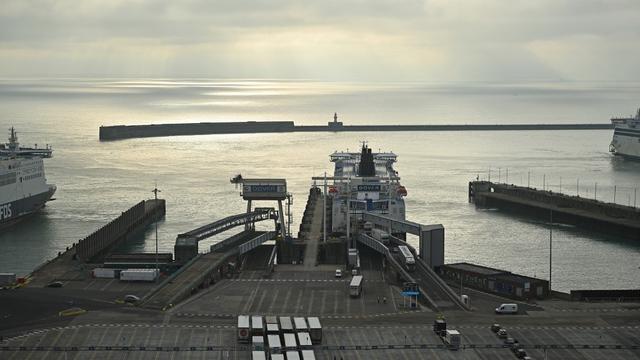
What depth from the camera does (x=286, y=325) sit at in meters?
40.3

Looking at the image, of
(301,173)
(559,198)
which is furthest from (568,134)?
(559,198)

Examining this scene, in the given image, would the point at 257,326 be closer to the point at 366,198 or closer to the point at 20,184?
the point at 366,198

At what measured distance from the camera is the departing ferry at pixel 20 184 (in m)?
81.2

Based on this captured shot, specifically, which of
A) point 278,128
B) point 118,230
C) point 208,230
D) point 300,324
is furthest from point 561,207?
point 278,128

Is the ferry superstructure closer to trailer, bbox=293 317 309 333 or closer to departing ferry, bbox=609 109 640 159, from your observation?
trailer, bbox=293 317 309 333

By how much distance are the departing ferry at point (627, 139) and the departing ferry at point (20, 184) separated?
268 ft

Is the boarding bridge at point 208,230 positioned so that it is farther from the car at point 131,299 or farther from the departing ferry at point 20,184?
the departing ferry at point 20,184

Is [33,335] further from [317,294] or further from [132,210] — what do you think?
[132,210]

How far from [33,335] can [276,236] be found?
25.5 metres

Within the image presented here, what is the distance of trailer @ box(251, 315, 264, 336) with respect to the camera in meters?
39.2

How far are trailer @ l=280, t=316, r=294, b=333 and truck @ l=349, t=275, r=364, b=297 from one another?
6.28 metres

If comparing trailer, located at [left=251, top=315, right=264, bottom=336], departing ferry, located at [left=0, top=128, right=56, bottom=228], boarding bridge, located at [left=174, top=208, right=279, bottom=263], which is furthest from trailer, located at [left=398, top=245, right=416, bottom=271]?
departing ferry, located at [left=0, top=128, right=56, bottom=228]

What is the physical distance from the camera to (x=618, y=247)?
7206 centimetres

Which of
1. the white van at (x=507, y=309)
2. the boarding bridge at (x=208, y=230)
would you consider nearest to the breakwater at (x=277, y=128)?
the boarding bridge at (x=208, y=230)
